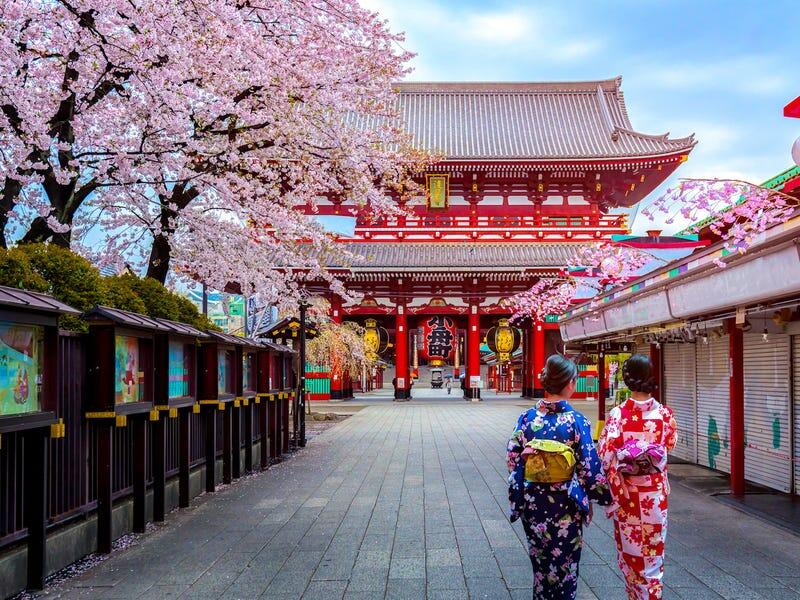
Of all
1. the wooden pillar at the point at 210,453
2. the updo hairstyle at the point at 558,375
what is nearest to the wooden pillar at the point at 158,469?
the wooden pillar at the point at 210,453

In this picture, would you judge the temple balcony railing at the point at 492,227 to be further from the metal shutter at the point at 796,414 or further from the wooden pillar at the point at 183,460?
the wooden pillar at the point at 183,460

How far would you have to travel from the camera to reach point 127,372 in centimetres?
689

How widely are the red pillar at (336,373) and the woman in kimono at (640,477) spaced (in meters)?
27.1

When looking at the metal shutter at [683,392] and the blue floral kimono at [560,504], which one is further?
the metal shutter at [683,392]

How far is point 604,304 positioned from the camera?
1177 centimetres

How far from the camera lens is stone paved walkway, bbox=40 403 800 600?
5.39 m

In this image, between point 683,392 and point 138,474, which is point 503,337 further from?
point 138,474

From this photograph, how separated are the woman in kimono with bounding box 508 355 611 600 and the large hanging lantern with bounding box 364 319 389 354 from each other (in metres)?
28.8

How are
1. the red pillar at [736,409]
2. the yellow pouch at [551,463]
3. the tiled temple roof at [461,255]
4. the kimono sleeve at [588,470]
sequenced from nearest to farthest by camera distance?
the yellow pouch at [551,463] < the kimono sleeve at [588,470] < the red pillar at [736,409] < the tiled temple roof at [461,255]

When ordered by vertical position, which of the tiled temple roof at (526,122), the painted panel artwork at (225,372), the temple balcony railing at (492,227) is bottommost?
the painted panel artwork at (225,372)

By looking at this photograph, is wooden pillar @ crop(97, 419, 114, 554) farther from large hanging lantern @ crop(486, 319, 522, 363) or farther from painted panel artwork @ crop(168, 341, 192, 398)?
large hanging lantern @ crop(486, 319, 522, 363)

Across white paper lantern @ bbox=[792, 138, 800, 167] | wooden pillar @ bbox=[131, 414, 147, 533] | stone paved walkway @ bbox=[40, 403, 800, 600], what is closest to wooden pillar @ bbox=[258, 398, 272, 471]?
stone paved walkway @ bbox=[40, 403, 800, 600]

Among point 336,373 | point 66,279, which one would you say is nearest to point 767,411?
point 66,279

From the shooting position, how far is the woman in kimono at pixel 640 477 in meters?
4.44
